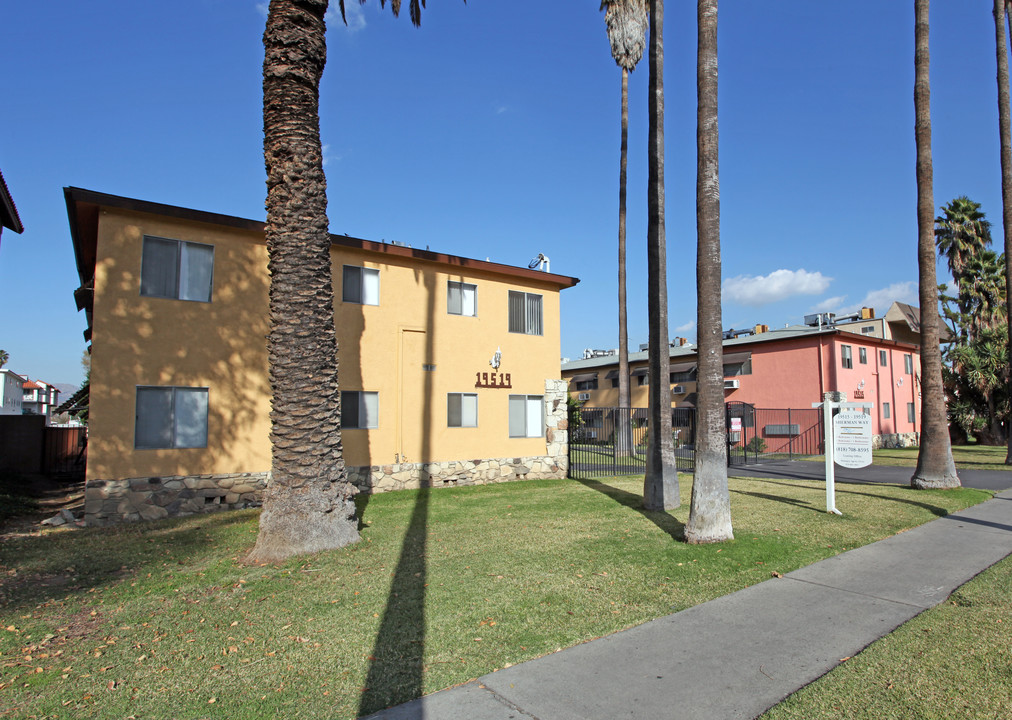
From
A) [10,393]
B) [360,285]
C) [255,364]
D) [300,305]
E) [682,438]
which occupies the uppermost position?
[360,285]

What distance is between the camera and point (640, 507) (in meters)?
11.2

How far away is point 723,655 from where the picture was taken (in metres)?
4.36

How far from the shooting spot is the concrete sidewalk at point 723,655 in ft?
11.9

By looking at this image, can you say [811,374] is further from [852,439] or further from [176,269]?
[176,269]

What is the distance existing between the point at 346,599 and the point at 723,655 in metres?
3.51

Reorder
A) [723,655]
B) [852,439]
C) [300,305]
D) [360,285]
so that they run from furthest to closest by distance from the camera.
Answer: [360,285], [852,439], [300,305], [723,655]

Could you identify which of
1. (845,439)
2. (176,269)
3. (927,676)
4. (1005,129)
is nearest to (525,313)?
(176,269)

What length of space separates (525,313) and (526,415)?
293cm

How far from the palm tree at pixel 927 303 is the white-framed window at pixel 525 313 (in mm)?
9372

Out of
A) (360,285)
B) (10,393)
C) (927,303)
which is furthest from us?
(10,393)

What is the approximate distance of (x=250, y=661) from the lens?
4410mm

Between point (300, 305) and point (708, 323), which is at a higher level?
point (300, 305)

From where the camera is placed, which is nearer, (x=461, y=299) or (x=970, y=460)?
(x=461, y=299)

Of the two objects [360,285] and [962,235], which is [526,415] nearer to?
[360,285]
